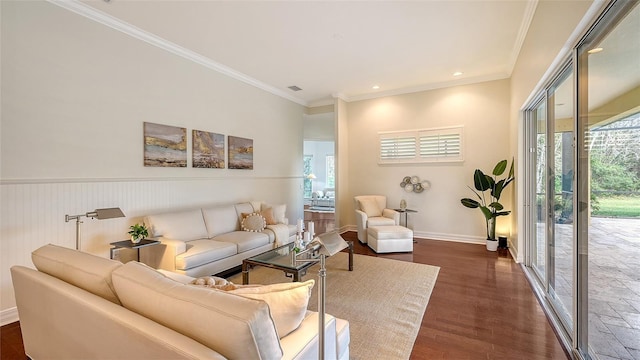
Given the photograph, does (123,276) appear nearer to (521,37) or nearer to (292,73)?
(292,73)

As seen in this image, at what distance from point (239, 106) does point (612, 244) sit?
490cm

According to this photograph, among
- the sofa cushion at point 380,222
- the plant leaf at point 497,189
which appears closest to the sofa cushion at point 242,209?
the sofa cushion at point 380,222

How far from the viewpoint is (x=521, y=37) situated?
3553 mm

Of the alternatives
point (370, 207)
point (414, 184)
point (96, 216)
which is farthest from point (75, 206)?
point (414, 184)

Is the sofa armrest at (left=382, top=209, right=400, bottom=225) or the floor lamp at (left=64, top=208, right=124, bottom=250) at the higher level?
the floor lamp at (left=64, top=208, right=124, bottom=250)

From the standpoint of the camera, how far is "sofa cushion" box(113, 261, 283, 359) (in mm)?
938

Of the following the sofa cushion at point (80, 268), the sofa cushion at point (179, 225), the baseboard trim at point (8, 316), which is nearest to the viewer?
the sofa cushion at point (80, 268)

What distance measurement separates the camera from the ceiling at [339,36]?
295cm

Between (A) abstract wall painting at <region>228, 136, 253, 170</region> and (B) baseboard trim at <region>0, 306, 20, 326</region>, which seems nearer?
(B) baseboard trim at <region>0, 306, 20, 326</region>

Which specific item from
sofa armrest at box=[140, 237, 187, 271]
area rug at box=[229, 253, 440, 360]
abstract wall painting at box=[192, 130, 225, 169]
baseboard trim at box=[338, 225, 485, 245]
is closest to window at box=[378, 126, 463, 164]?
baseboard trim at box=[338, 225, 485, 245]

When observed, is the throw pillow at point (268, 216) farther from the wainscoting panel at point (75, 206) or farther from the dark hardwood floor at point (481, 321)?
the dark hardwood floor at point (481, 321)

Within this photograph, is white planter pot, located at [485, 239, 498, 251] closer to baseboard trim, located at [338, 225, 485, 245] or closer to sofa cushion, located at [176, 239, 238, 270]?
baseboard trim, located at [338, 225, 485, 245]

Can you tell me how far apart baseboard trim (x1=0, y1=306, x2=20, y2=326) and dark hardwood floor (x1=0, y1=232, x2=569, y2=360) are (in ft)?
0.30

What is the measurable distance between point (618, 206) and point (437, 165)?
13.2 feet
